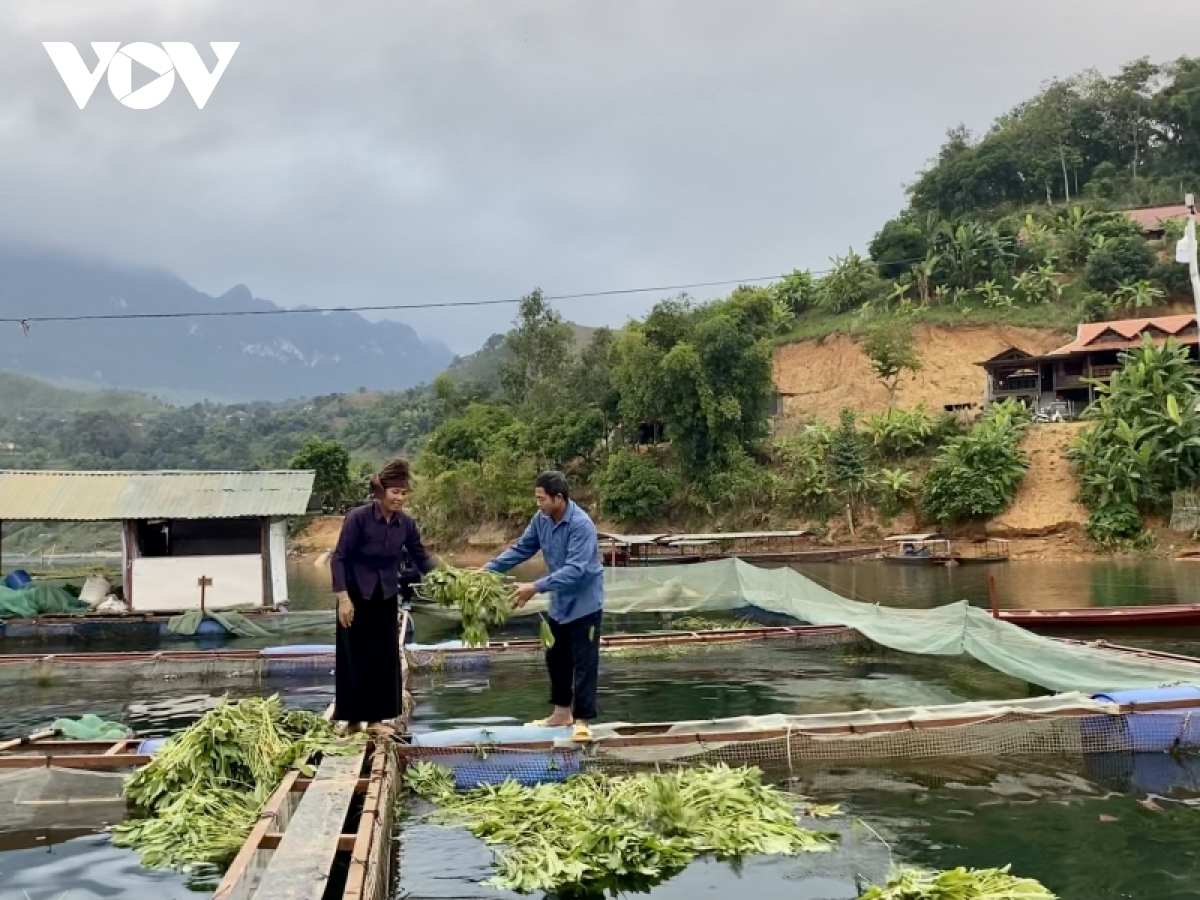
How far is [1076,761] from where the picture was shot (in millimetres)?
6668

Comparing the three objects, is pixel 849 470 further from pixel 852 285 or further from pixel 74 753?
pixel 74 753

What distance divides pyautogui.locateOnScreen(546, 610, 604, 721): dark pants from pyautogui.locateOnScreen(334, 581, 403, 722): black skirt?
1.09 metres

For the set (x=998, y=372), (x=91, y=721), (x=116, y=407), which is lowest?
(x=91, y=721)

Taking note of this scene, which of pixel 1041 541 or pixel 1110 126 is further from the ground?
pixel 1110 126

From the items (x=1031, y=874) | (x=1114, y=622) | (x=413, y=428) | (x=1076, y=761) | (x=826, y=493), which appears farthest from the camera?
(x=413, y=428)

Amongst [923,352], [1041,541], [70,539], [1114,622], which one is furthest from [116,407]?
[1114,622]

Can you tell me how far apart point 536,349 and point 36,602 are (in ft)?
112

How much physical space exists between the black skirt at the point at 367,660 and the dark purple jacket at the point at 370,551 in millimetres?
69

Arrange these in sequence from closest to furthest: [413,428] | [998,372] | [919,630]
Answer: [919,630]
[998,372]
[413,428]

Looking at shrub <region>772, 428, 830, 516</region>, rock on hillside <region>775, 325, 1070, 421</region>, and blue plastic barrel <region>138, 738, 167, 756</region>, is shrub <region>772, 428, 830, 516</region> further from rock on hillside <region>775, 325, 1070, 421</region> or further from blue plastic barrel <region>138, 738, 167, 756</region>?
blue plastic barrel <region>138, 738, 167, 756</region>

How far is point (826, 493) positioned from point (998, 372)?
1118 cm

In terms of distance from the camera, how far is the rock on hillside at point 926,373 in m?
45.9

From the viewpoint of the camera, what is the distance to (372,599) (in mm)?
6273

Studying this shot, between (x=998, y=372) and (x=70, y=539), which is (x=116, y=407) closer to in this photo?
(x=70, y=539)
